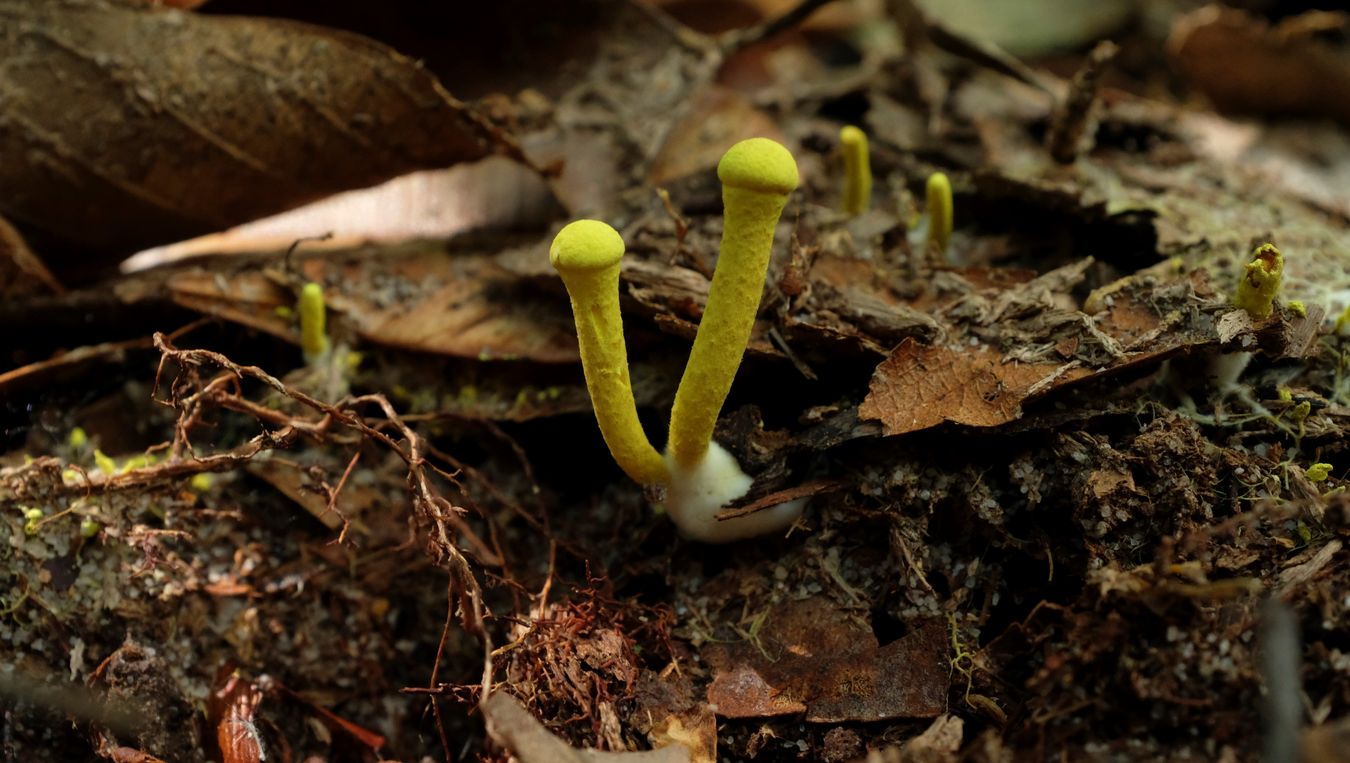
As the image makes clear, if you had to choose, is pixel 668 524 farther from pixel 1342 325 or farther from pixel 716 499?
pixel 1342 325

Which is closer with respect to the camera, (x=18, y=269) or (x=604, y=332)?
(x=604, y=332)

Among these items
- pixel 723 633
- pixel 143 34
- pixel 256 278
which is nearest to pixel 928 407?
pixel 723 633

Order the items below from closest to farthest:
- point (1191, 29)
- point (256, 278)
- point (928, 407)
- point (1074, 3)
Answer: point (928, 407) → point (256, 278) → point (1191, 29) → point (1074, 3)

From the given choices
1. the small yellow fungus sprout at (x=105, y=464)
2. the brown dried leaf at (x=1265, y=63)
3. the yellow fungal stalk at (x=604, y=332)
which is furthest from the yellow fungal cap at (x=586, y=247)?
the brown dried leaf at (x=1265, y=63)

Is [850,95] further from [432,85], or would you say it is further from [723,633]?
[723,633]

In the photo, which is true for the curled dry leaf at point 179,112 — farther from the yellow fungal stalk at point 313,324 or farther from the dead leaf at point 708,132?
the dead leaf at point 708,132

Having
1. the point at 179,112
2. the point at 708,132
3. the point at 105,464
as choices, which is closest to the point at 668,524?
the point at 105,464

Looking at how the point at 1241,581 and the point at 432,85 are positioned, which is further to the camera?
the point at 432,85
